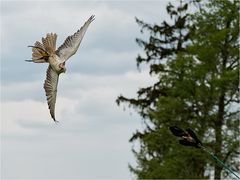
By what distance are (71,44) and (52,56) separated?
1.12 feet

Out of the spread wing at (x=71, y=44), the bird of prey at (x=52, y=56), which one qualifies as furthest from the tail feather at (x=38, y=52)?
the spread wing at (x=71, y=44)

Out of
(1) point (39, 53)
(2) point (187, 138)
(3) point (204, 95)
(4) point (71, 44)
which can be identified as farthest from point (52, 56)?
(3) point (204, 95)

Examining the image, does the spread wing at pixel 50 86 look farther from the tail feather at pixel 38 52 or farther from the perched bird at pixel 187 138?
the perched bird at pixel 187 138

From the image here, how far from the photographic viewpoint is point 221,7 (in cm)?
3462

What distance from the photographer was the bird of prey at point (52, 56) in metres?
6.33

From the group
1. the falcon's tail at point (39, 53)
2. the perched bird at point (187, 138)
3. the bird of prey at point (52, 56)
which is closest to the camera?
the bird of prey at point (52, 56)

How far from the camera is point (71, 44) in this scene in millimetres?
6668

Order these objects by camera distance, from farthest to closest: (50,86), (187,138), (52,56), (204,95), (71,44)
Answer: (204,95)
(187,138)
(71,44)
(50,86)
(52,56)

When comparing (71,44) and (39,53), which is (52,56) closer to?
(39,53)

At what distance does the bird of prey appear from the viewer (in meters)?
6.33

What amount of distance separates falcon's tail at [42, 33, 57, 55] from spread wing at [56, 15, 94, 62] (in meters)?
0.05

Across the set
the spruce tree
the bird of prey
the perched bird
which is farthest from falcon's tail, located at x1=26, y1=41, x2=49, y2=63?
the spruce tree

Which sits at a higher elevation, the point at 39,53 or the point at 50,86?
the point at 39,53

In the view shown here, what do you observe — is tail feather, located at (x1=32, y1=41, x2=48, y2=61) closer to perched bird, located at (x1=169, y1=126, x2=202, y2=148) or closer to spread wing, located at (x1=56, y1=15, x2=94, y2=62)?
spread wing, located at (x1=56, y1=15, x2=94, y2=62)
